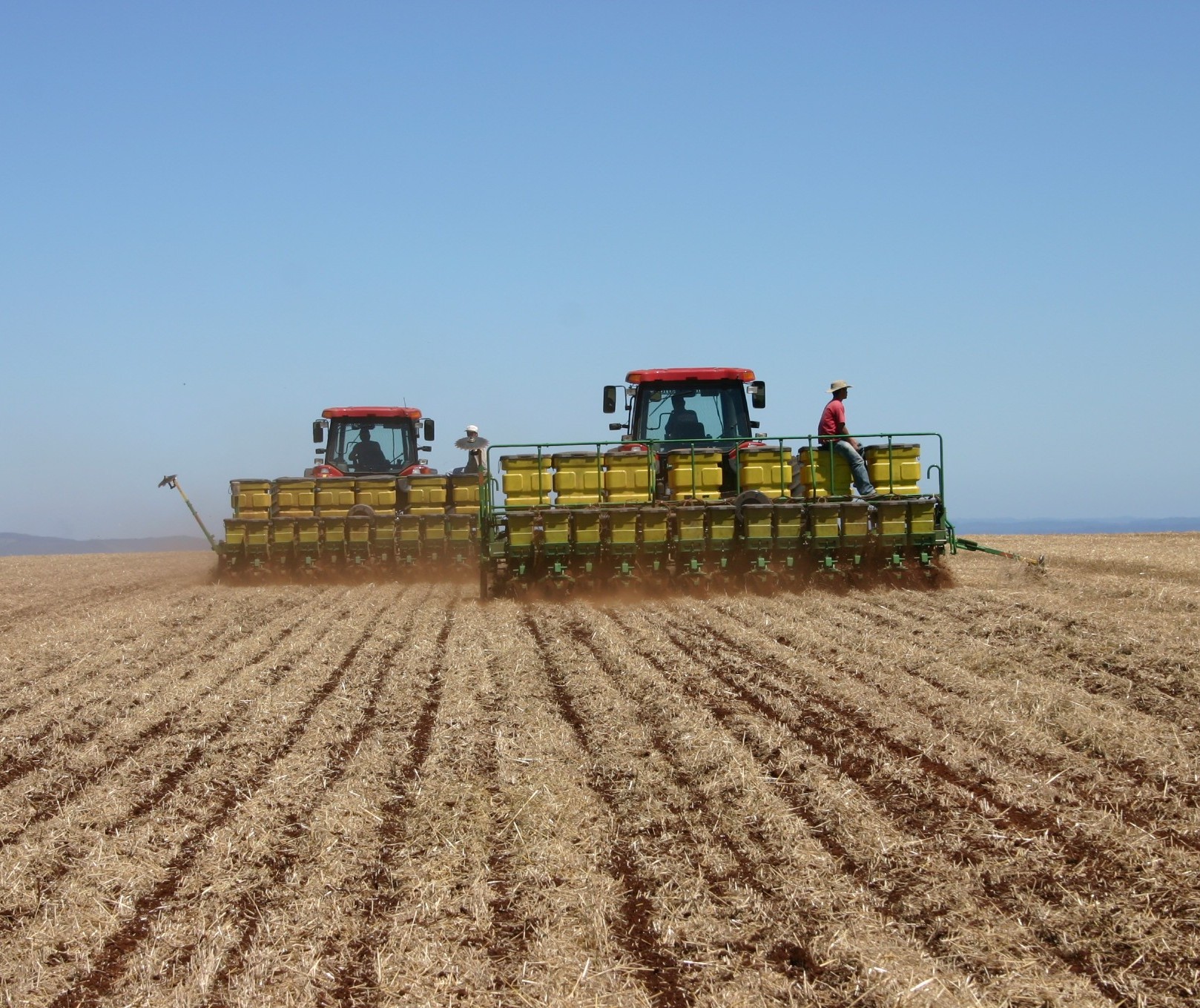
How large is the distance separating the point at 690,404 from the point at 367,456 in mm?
6464

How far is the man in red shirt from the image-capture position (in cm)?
1457

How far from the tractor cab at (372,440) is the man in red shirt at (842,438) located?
7.63 m

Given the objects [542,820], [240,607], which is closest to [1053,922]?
[542,820]

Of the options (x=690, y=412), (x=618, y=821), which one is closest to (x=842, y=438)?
(x=690, y=412)

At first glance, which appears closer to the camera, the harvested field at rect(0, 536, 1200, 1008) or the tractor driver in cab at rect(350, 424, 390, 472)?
the harvested field at rect(0, 536, 1200, 1008)

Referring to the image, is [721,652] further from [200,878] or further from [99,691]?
[200,878]

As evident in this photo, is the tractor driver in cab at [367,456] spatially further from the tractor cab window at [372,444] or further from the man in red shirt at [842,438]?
the man in red shirt at [842,438]

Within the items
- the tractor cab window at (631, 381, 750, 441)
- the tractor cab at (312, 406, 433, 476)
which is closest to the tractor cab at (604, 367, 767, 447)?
the tractor cab window at (631, 381, 750, 441)

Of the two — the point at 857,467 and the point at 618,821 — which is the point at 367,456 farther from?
the point at 618,821

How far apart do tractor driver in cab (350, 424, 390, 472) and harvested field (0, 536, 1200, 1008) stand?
933cm

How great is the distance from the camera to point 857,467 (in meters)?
14.6

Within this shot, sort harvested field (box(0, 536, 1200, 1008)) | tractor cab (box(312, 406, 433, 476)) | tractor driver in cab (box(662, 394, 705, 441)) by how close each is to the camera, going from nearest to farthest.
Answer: harvested field (box(0, 536, 1200, 1008))
tractor driver in cab (box(662, 394, 705, 441))
tractor cab (box(312, 406, 433, 476))

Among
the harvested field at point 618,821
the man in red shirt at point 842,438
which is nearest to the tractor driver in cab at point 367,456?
the man in red shirt at point 842,438

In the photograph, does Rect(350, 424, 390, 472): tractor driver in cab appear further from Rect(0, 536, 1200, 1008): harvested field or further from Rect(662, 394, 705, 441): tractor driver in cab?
Rect(0, 536, 1200, 1008): harvested field
